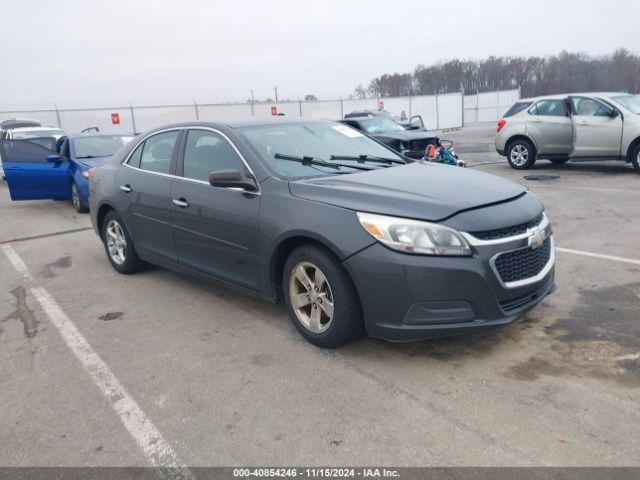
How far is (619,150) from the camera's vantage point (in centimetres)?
1120

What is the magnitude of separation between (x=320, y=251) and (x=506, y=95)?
50545mm

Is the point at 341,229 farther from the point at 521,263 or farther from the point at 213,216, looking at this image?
the point at 213,216

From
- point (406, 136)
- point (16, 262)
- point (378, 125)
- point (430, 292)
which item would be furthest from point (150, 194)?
point (378, 125)

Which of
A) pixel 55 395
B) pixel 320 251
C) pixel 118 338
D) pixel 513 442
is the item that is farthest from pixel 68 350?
pixel 513 442

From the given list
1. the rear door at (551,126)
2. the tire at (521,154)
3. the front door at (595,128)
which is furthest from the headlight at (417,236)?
the tire at (521,154)

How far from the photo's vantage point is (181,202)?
464 centimetres

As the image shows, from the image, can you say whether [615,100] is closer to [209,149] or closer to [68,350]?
[209,149]

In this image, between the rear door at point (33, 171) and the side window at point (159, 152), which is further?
the rear door at point (33, 171)

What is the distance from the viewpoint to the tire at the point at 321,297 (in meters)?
3.46

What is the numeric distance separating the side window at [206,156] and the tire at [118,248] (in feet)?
4.51

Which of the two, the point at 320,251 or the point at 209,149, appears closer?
the point at 320,251

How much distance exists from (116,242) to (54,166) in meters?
5.30

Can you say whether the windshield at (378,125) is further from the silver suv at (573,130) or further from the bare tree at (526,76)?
the bare tree at (526,76)

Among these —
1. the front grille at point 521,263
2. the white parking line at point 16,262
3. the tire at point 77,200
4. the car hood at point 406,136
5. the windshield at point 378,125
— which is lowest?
the white parking line at point 16,262
